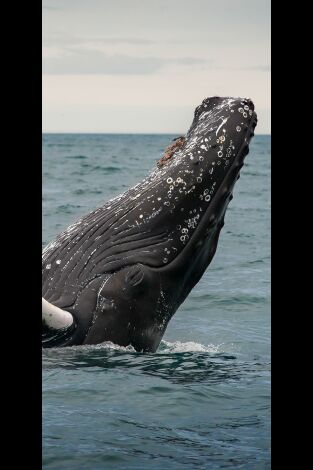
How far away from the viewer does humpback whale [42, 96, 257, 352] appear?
23.6 feet

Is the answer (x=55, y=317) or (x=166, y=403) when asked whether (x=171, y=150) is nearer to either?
(x=55, y=317)

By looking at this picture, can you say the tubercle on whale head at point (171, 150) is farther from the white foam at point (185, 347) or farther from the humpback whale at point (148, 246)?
the white foam at point (185, 347)

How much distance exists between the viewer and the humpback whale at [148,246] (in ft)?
23.6

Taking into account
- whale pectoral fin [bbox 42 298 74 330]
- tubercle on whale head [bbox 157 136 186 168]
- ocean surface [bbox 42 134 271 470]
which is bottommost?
ocean surface [bbox 42 134 271 470]

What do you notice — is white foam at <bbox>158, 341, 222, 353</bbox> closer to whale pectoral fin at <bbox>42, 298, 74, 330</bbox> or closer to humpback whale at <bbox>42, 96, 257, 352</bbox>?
humpback whale at <bbox>42, 96, 257, 352</bbox>

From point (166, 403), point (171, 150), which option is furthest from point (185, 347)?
point (166, 403)

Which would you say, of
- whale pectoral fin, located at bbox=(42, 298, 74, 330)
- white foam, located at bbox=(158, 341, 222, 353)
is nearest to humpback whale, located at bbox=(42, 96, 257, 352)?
whale pectoral fin, located at bbox=(42, 298, 74, 330)

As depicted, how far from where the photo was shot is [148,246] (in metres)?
7.44

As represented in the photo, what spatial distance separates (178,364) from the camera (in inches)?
301

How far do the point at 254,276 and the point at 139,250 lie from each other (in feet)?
30.1

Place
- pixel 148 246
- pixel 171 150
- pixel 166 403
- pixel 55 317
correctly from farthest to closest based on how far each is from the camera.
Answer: pixel 171 150 < pixel 148 246 < pixel 55 317 < pixel 166 403
